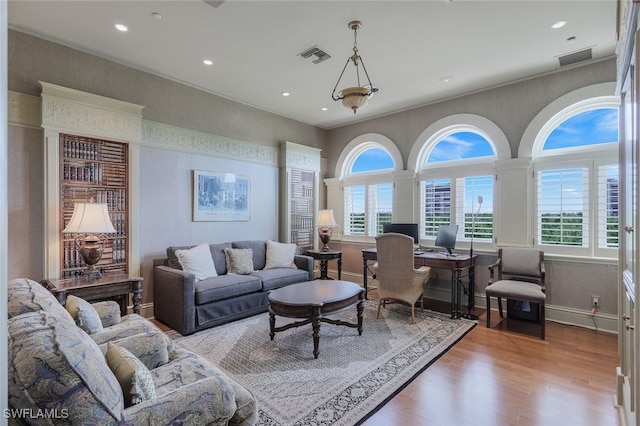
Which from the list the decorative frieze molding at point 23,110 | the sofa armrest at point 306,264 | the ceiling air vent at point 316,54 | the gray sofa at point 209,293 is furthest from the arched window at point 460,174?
the decorative frieze molding at point 23,110

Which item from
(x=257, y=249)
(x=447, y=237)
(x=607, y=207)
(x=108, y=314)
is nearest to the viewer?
(x=108, y=314)

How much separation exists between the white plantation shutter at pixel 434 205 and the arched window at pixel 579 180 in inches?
46.6

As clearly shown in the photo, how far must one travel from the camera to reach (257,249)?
16.1ft

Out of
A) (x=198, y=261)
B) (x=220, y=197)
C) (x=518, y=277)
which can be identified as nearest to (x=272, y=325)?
(x=198, y=261)

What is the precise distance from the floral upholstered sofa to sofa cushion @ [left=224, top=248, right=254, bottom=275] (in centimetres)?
250

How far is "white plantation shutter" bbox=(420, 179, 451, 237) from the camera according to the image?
493 centimetres

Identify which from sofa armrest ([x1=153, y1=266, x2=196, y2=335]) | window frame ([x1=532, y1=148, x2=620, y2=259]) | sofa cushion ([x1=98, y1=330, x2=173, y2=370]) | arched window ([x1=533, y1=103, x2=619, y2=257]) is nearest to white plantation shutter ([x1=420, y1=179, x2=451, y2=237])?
arched window ([x1=533, y1=103, x2=619, y2=257])

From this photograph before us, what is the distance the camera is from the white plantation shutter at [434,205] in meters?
4.93

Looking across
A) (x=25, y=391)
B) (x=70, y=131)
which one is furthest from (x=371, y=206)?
(x=25, y=391)

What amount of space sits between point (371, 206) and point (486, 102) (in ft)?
8.12

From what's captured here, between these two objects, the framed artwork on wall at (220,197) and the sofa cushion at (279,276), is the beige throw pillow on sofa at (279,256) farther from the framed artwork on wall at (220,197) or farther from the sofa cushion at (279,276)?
the framed artwork on wall at (220,197)

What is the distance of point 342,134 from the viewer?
641 cm

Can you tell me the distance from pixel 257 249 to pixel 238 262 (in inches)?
21.7

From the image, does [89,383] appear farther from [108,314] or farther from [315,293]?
[315,293]
